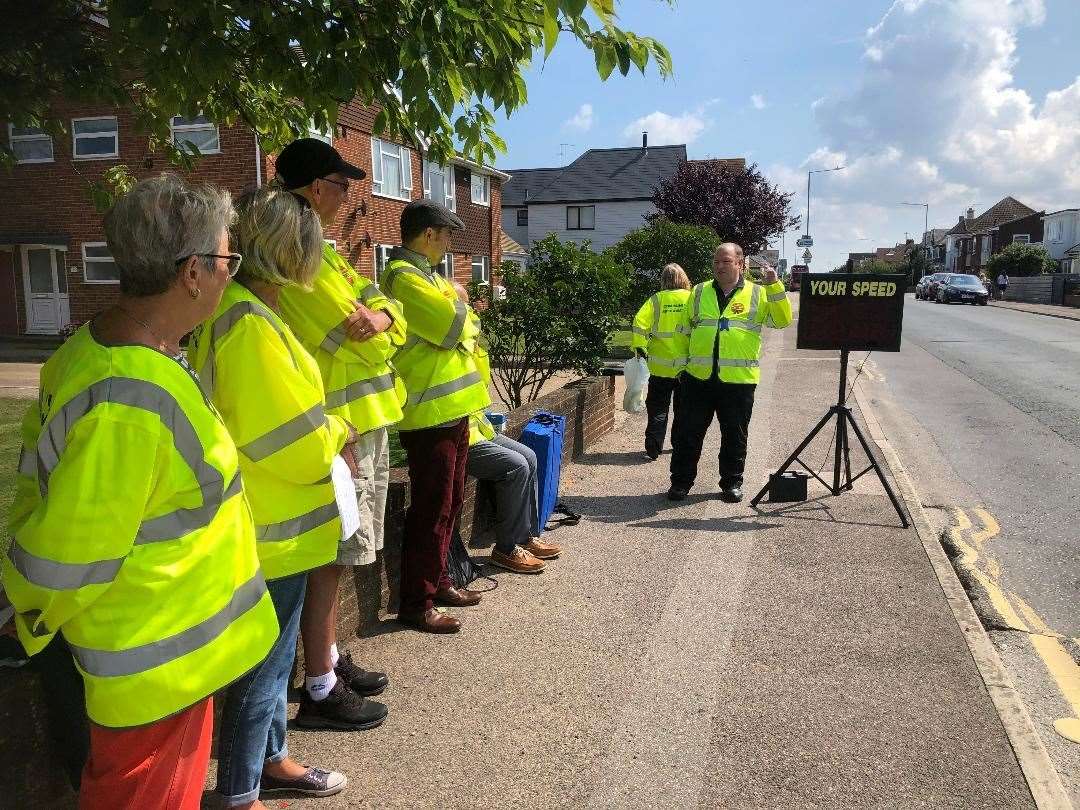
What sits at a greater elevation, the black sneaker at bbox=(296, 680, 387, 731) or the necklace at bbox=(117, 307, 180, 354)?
the necklace at bbox=(117, 307, 180, 354)

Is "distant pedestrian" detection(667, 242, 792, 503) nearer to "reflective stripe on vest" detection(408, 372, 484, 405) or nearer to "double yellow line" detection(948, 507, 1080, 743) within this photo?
"double yellow line" detection(948, 507, 1080, 743)

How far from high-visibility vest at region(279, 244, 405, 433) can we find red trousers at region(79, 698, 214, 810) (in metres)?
1.56

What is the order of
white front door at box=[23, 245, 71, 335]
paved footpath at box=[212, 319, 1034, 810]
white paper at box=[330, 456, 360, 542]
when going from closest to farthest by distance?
white paper at box=[330, 456, 360, 542] < paved footpath at box=[212, 319, 1034, 810] < white front door at box=[23, 245, 71, 335]

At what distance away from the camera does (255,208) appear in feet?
8.95

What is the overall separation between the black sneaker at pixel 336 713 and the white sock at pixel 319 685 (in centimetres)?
2

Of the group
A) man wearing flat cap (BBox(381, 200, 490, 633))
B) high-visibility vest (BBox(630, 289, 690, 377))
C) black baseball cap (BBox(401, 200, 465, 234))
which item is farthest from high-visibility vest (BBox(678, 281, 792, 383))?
black baseball cap (BBox(401, 200, 465, 234))

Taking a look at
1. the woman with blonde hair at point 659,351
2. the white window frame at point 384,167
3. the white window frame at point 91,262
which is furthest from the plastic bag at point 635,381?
the white window frame at point 91,262

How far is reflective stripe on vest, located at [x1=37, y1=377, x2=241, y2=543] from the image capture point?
5.68 ft

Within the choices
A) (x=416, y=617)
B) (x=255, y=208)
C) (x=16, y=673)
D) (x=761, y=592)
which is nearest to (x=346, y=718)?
(x=416, y=617)

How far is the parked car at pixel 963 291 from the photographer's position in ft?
142

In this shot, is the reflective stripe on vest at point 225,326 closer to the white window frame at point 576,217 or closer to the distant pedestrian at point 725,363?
the distant pedestrian at point 725,363

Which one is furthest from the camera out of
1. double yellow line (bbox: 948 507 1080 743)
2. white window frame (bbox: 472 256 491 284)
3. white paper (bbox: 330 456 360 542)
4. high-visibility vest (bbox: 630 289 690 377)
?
white window frame (bbox: 472 256 491 284)

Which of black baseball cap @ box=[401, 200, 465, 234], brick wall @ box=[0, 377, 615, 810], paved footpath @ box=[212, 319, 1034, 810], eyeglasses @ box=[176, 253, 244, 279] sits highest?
black baseball cap @ box=[401, 200, 465, 234]

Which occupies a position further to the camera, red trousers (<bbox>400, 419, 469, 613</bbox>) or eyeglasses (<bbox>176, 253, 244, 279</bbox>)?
red trousers (<bbox>400, 419, 469, 613</bbox>)
